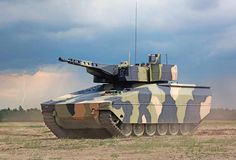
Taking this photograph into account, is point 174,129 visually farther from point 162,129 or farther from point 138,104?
point 138,104

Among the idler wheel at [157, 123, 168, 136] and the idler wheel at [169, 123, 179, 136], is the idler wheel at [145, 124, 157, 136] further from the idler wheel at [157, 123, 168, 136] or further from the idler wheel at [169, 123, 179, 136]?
the idler wheel at [169, 123, 179, 136]

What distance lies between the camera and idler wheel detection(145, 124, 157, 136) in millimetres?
31628

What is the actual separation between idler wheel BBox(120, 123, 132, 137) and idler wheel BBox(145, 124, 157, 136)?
1301mm

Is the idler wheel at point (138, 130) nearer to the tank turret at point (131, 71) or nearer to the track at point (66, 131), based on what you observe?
the track at point (66, 131)

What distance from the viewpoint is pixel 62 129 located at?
32844 mm

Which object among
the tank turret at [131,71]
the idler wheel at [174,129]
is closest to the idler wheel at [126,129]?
the tank turret at [131,71]

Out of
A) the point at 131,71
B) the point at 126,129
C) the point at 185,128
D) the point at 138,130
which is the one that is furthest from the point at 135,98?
the point at 185,128

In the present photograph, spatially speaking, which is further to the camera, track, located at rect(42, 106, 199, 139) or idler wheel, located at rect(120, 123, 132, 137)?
idler wheel, located at rect(120, 123, 132, 137)

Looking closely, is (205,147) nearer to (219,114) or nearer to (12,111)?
(219,114)

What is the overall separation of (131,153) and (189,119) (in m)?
14.1

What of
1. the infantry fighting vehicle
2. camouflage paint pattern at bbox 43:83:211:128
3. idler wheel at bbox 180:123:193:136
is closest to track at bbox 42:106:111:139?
the infantry fighting vehicle

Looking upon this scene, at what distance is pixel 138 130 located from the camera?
31.3 meters

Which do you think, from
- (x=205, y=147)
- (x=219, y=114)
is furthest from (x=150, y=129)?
(x=219, y=114)

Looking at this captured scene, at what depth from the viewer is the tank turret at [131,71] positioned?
106ft
